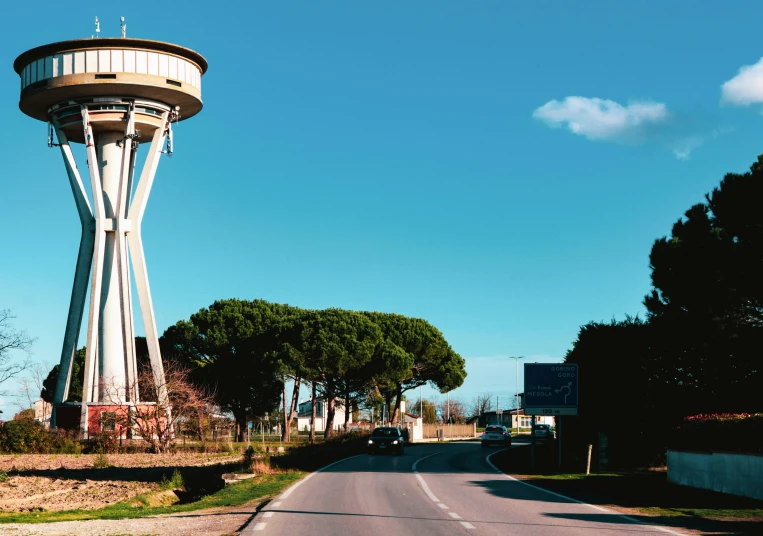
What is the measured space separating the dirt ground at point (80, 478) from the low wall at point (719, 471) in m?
16.7

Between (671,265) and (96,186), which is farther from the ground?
(96,186)

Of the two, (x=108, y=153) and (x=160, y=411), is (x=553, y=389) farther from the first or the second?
(x=108, y=153)

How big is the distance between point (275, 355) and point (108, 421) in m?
19.0

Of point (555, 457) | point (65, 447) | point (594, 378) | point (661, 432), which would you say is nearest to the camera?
point (661, 432)

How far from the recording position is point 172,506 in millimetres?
21641

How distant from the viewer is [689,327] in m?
31.2

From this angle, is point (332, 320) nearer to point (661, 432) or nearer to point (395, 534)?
point (661, 432)

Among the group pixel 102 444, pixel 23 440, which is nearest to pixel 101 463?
pixel 102 444

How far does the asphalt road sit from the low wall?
411 cm

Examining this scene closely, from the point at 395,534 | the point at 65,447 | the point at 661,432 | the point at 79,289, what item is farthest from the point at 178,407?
the point at 395,534

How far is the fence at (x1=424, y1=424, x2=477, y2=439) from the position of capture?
9194 cm

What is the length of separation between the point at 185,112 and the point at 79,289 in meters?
13.9

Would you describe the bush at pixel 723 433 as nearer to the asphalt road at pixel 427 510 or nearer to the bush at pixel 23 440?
the asphalt road at pixel 427 510

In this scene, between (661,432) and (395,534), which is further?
(661,432)
